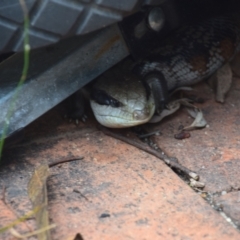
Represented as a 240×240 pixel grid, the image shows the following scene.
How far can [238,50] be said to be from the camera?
3143 millimetres

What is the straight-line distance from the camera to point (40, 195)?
6.15ft

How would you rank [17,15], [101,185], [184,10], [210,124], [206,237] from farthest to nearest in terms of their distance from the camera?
[184,10] → [210,124] → [101,185] → [17,15] → [206,237]

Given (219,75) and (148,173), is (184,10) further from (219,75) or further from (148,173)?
(148,173)

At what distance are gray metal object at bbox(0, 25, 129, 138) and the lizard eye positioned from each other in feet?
0.99

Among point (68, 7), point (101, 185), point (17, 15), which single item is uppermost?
point (68, 7)

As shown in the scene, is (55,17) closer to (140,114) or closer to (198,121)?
(140,114)

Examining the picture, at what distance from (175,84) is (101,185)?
42.9 inches

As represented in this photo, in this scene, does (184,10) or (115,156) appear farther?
(184,10)

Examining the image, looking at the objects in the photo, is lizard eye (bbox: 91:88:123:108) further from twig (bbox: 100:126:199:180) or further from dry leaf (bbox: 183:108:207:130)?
dry leaf (bbox: 183:108:207:130)

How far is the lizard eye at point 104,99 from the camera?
261 cm

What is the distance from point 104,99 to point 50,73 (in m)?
0.46

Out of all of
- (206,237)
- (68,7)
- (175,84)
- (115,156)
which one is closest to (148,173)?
(115,156)

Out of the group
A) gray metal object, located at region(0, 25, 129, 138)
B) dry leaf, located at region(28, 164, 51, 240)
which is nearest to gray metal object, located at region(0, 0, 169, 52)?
gray metal object, located at region(0, 25, 129, 138)

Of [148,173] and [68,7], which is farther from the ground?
[68,7]
